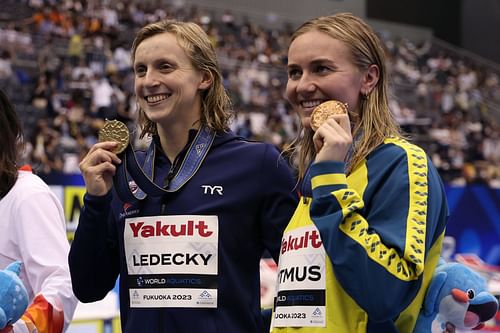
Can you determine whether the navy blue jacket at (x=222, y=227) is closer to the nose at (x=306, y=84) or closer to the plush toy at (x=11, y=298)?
the plush toy at (x=11, y=298)

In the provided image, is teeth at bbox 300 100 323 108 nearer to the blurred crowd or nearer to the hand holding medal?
the hand holding medal

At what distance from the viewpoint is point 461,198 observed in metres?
8.49

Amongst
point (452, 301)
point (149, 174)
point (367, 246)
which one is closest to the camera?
point (367, 246)

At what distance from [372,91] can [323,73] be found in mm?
136

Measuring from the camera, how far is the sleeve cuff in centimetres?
191

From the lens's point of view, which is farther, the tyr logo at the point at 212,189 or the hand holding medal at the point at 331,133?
the tyr logo at the point at 212,189

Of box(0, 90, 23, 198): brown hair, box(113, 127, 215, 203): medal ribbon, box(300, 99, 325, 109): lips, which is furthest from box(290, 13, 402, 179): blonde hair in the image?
box(0, 90, 23, 198): brown hair

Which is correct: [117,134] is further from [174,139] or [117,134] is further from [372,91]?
[372,91]

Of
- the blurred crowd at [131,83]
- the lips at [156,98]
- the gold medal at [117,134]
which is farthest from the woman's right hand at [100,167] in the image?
the blurred crowd at [131,83]

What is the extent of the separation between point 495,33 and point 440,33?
6.02ft

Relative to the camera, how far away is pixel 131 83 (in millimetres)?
15062

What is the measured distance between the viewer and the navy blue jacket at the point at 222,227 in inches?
91.8

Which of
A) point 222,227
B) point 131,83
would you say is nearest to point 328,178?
point 222,227

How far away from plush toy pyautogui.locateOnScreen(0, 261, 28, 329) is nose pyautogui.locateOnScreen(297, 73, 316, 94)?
2.89ft
